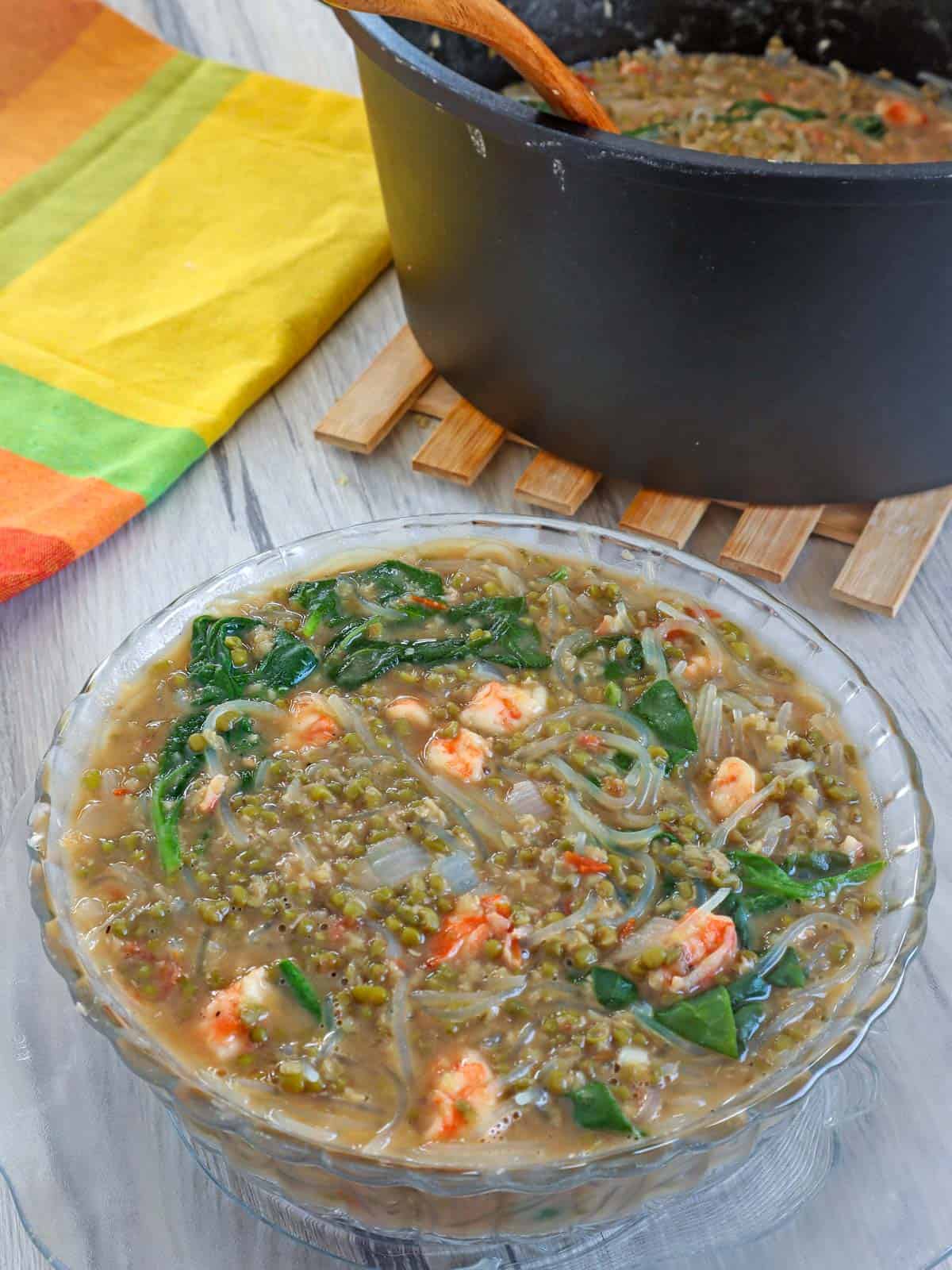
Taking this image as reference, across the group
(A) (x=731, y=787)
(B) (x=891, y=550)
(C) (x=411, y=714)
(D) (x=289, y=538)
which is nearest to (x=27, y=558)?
(D) (x=289, y=538)

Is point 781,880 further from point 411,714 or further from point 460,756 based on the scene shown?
point 411,714

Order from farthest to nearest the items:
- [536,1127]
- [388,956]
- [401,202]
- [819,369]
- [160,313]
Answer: [160,313] → [401,202] → [819,369] → [388,956] → [536,1127]

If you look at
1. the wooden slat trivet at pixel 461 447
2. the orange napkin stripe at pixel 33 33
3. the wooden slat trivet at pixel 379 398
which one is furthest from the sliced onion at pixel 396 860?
the orange napkin stripe at pixel 33 33

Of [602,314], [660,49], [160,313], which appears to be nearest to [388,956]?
[602,314]

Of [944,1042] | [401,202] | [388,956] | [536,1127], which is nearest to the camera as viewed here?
[536,1127]

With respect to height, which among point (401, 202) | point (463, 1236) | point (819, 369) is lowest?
point (463, 1236)

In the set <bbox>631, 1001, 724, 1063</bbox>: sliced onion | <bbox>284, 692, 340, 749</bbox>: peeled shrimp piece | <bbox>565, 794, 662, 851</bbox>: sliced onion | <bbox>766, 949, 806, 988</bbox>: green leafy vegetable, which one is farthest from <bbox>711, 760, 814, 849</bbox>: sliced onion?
<bbox>284, 692, 340, 749</bbox>: peeled shrimp piece

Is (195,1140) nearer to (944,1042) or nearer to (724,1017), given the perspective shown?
(724,1017)

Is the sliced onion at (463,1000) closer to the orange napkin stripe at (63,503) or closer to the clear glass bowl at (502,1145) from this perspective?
the clear glass bowl at (502,1145)
